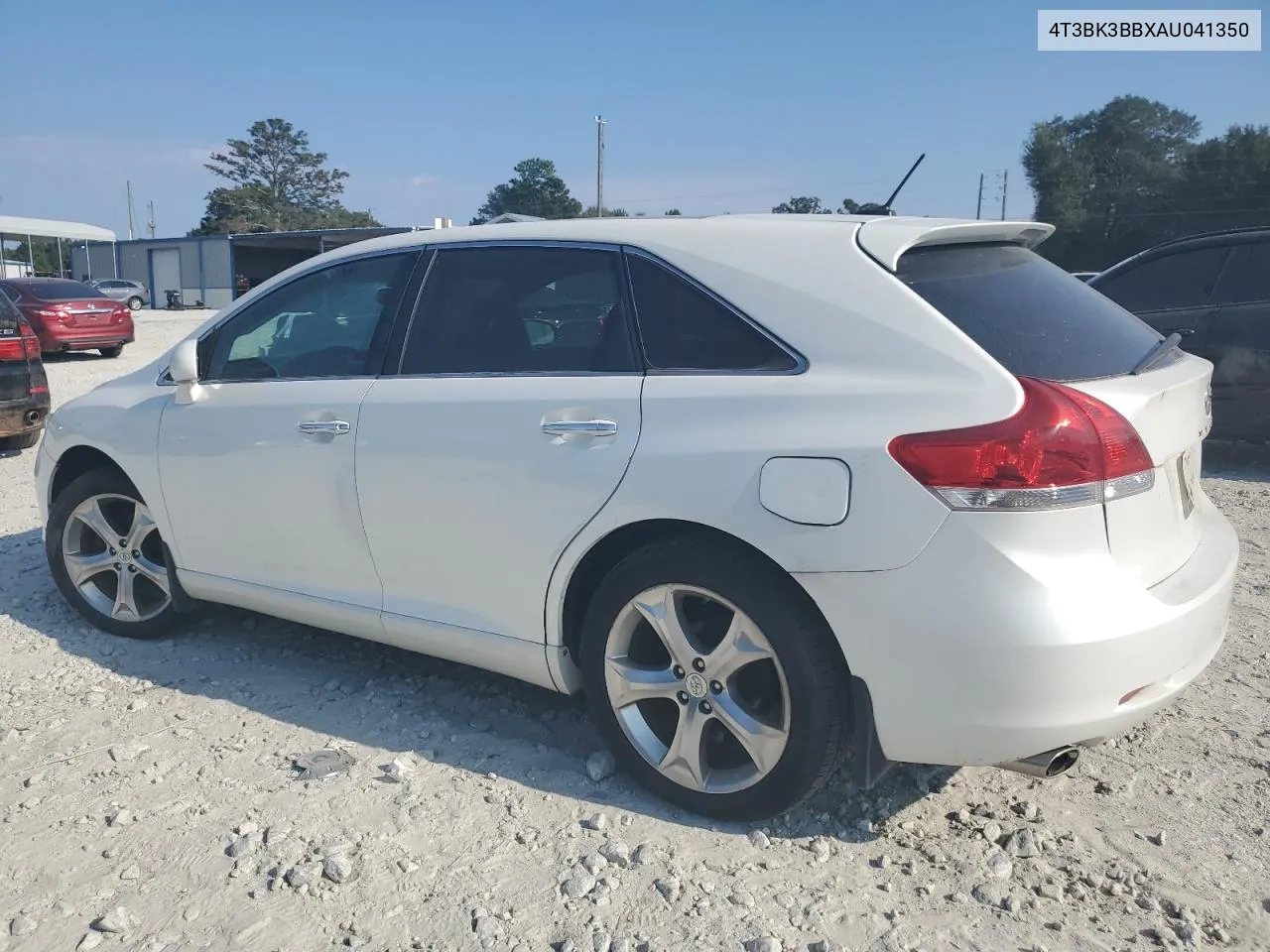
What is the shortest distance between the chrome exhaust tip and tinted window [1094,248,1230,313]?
232 inches

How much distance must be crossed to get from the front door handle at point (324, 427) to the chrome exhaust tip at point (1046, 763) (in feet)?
7.37

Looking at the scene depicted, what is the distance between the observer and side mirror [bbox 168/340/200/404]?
3879 millimetres

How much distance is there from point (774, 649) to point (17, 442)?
8608mm

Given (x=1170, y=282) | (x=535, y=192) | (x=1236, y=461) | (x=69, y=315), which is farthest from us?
(x=535, y=192)

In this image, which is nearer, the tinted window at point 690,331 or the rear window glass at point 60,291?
the tinted window at point 690,331

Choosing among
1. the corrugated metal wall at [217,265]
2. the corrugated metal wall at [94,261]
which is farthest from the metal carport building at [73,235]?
the corrugated metal wall at [217,265]

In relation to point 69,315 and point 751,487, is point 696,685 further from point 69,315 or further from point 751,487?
point 69,315

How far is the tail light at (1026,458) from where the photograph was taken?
2.31 m

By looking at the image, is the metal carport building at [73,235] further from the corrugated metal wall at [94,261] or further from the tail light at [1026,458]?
the tail light at [1026,458]

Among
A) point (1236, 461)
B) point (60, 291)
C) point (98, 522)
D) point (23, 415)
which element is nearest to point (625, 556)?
point (98, 522)

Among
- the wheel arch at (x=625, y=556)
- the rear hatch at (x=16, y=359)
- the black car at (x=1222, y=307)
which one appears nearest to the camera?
the wheel arch at (x=625, y=556)

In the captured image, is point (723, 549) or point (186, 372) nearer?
point (723, 549)

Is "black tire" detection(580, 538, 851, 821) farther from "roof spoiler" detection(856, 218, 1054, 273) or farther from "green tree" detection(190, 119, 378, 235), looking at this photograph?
Answer: "green tree" detection(190, 119, 378, 235)

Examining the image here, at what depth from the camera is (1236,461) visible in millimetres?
7715
